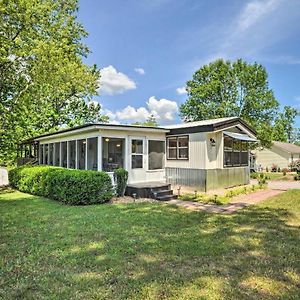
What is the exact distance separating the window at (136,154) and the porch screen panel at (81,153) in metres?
2.68

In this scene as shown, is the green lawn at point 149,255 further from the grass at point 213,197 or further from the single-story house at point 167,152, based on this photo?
the single-story house at point 167,152

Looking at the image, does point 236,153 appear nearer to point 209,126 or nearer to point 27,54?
point 209,126

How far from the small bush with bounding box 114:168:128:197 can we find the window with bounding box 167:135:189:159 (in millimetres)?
3642

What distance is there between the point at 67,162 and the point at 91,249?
36.6 feet

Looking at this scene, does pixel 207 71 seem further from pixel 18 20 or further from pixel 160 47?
pixel 18 20

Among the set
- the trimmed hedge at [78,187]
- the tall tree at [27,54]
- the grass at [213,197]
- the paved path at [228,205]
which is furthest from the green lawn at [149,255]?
the tall tree at [27,54]

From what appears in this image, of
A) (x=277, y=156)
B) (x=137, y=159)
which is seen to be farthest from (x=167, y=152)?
(x=277, y=156)

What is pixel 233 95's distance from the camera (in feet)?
107

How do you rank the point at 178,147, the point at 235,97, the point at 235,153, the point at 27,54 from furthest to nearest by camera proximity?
the point at 235,97
the point at 235,153
the point at 27,54
the point at 178,147

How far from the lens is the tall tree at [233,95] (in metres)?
30.9

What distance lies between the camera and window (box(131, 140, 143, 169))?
12429 mm

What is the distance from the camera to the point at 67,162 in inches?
610

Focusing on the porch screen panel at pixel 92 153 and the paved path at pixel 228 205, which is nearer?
the paved path at pixel 228 205

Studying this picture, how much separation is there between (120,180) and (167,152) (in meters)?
4.03
